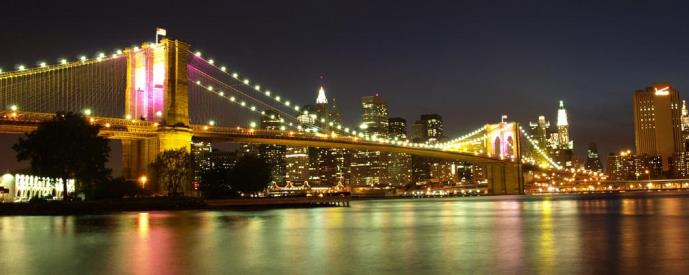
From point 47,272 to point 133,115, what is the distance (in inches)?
1724

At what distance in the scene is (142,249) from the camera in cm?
1775

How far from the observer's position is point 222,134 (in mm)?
61344

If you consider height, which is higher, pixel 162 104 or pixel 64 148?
pixel 162 104

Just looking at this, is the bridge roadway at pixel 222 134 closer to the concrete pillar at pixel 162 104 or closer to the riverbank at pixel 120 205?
the concrete pillar at pixel 162 104

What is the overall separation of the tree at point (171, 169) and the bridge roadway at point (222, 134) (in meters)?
2.78

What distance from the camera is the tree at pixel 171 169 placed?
170 ft

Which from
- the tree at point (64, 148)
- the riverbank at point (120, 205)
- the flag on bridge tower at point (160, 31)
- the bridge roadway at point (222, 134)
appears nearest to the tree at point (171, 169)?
the riverbank at point (120, 205)

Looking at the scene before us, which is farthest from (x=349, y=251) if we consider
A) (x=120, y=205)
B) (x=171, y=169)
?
(x=171, y=169)

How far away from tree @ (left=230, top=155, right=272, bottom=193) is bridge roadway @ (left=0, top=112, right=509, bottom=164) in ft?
10.2

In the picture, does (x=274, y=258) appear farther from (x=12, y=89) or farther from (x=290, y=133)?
(x=290, y=133)

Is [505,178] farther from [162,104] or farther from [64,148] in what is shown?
[64,148]

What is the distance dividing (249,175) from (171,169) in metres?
16.5

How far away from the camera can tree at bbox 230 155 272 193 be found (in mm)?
67062

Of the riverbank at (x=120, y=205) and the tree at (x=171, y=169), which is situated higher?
the tree at (x=171, y=169)
